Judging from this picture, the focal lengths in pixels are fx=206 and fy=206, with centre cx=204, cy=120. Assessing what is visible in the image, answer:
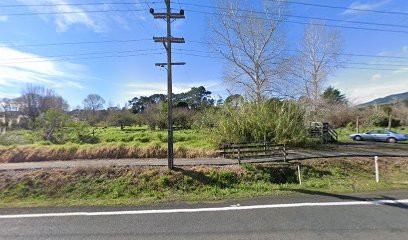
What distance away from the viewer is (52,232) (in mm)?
4379

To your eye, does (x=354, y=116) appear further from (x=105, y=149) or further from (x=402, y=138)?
(x=105, y=149)

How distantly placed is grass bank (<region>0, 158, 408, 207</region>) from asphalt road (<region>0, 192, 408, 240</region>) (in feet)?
5.08

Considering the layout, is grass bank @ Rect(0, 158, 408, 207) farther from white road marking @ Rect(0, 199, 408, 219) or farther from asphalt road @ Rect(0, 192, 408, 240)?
asphalt road @ Rect(0, 192, 408, 240)

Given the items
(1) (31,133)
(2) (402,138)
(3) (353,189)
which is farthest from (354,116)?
(1) (31,133)

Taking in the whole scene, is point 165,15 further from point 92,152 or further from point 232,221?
point 92,152

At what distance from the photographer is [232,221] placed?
15.1 ft

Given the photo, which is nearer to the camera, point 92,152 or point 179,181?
point 179,181

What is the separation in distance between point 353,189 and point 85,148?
1421 cm

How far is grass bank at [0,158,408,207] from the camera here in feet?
25.1

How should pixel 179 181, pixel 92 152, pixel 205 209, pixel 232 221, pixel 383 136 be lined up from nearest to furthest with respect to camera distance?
pixel 232 221, pixel 205 209, pixel 179 181, pixel 92 152, pixel 383 136

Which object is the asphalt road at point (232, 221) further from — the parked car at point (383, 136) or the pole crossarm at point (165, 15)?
the parked car at point (383, 136)

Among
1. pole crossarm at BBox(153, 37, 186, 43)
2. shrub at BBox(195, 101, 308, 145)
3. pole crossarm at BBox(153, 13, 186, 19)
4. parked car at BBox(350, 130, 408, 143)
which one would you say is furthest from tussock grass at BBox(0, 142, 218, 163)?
parked car at BBox(350, 130, 408, 143)

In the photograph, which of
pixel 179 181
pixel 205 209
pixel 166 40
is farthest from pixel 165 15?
pixel 205 209

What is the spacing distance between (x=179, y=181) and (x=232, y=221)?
4.72 meters
